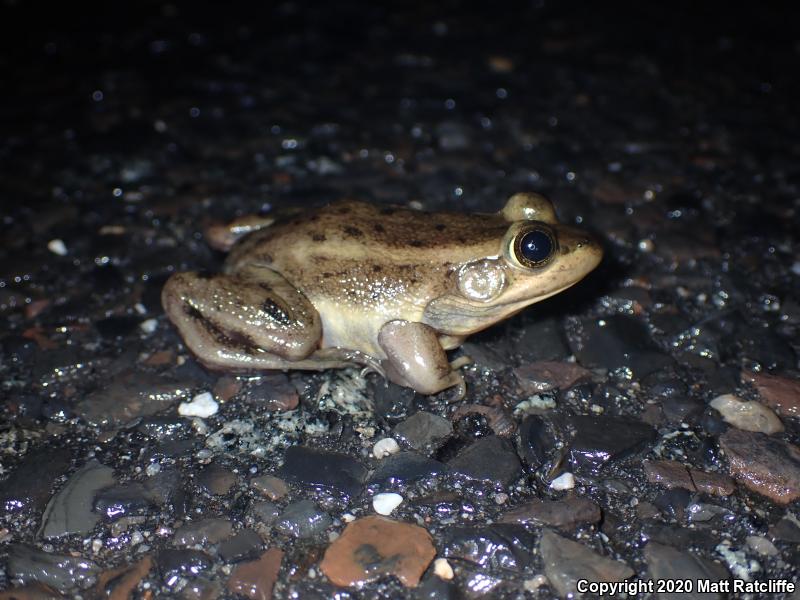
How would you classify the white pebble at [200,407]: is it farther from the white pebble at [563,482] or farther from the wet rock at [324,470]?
the white pebble at [563,482]

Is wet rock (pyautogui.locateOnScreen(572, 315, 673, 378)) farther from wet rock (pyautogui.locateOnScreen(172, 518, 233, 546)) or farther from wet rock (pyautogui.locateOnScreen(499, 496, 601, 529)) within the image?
wet rock (pyautogui.locateOnScreen(172, 518, 233, 546))

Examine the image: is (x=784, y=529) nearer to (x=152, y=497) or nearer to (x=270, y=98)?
(x=152, y=497)

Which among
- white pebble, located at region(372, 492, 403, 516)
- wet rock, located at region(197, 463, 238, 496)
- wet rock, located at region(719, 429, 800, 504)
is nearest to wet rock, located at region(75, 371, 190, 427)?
wet rock, located at region(197, 463, 238, 496)

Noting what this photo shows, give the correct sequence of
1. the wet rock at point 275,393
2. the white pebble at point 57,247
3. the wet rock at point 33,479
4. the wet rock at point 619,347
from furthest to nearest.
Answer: the white pebble at point 57,247
the wet rock at point 619,347
the wet rock at point 275,393
the wet rock at point 33,479

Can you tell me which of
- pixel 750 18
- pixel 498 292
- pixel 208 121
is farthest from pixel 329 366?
pixel 750 18

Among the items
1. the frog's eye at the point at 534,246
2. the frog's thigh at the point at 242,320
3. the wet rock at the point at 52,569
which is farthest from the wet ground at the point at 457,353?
the frog's eye at the point at 534,246
